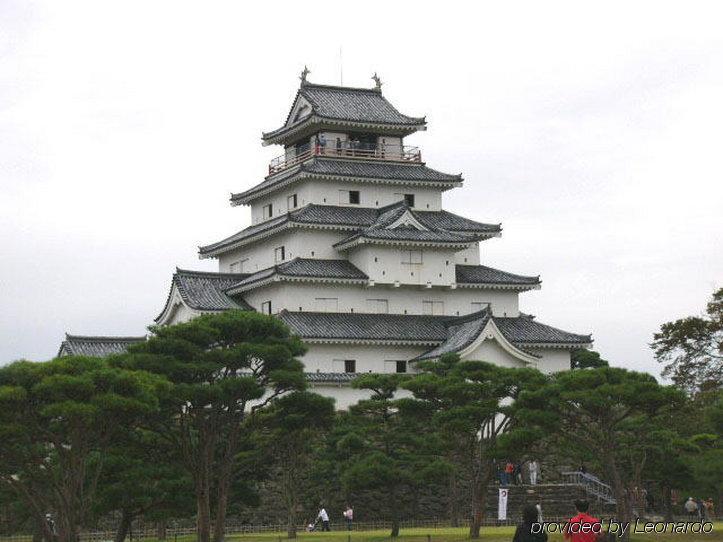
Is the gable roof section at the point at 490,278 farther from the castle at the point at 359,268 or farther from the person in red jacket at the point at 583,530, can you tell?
the person in red jacket at the point at 583,530

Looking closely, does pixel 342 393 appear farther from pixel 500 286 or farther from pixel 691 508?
pixel 691 508

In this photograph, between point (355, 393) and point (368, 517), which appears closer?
point (368, 517)

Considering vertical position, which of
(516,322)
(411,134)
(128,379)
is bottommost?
(128,379)

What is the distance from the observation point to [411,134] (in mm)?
77688

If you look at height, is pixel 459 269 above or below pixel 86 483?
above

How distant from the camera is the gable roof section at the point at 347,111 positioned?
246ft

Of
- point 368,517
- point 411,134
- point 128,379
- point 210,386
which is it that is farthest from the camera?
point 411,134

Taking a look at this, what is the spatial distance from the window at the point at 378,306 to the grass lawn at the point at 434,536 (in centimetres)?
1661

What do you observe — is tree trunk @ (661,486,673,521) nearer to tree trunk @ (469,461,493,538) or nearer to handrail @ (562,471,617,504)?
handrail @ (562,471,617,504)

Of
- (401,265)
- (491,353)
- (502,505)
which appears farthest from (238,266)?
(502,505)

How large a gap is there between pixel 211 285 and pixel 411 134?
15080 millimetres

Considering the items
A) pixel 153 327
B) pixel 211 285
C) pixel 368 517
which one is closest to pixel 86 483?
pixel 153 327

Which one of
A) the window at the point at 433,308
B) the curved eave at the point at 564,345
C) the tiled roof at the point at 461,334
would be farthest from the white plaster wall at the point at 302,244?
the curved eave at the point at 564,345

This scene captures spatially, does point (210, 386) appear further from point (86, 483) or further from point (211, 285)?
point (211, 285)
